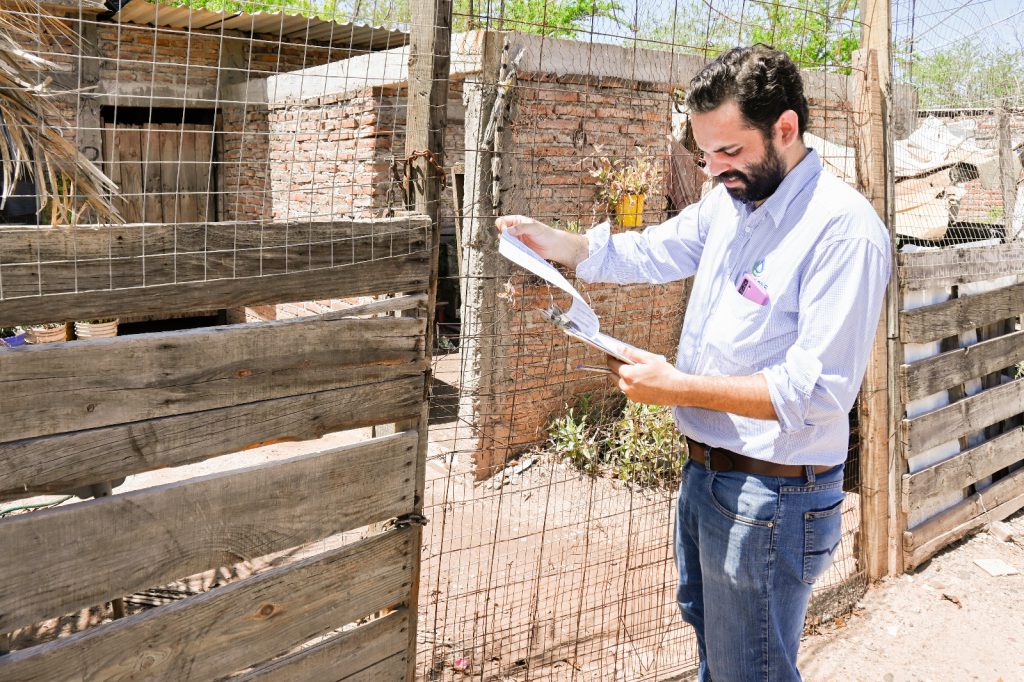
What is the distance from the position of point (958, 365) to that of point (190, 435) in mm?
3994

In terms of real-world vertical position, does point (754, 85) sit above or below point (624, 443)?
above

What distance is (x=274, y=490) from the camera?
214cm

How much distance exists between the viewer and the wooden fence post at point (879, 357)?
3.83 m

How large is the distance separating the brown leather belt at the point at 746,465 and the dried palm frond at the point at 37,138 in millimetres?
1618

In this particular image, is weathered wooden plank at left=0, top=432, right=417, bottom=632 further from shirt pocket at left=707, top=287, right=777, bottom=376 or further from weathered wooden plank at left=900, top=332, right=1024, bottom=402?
weathered wooden plank at left=900, top=332, right=1024, bottom=402

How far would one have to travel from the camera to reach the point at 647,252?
2.58 m

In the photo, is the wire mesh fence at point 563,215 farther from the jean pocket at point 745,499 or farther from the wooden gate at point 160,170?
the jean pocket at point 745,499

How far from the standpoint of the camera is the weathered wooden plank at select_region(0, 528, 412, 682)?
1.86m

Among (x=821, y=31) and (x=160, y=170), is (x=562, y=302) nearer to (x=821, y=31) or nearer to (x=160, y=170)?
(x=821, y=31)

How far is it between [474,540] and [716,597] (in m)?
3.07

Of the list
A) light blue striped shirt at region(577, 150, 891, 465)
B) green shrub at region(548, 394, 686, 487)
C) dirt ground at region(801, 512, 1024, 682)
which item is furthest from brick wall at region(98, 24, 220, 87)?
dirt ground at region(801, 512, 1024, 682)

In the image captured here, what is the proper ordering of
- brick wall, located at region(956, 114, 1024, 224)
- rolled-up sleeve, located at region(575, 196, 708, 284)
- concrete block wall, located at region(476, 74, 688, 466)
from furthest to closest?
concrete block wall, located at region(476, 74, 688, 466)
brick wall, located at region(956, 114, 1024, 224)
rolled-up sleeve, located at region(575, 196, 708, 284)

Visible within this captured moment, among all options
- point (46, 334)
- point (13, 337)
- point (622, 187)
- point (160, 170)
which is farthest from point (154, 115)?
point (622, 187)

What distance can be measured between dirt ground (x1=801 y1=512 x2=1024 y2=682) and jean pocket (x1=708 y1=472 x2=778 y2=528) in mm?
1761
